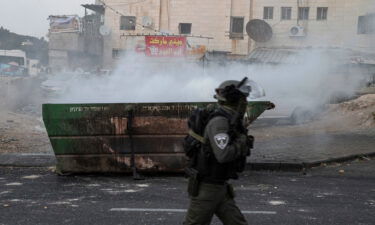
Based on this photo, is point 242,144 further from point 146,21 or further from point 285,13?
point 146,21

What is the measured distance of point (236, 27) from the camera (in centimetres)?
3169

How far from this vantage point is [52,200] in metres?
5.96

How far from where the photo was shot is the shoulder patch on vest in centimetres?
334

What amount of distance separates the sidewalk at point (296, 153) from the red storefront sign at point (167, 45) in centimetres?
1585

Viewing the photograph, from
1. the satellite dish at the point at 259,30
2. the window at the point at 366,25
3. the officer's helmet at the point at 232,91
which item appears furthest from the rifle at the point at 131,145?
the satellite dish at the point at 259,30

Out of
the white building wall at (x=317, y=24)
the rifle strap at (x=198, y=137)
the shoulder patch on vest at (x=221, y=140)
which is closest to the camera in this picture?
the shoulder patch on vest at (x=221, y=140)

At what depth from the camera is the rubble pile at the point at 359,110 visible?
13.3 m

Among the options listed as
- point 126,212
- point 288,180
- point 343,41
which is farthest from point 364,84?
point 343,41

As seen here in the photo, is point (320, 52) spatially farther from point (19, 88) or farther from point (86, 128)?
point (19, 88)

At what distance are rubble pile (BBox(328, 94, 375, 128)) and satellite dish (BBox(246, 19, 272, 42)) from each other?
45.4 ft

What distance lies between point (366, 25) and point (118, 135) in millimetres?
21096

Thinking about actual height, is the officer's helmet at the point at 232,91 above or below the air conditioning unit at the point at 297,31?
below

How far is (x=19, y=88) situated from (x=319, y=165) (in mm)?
21872

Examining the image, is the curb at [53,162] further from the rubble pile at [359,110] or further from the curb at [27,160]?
the rubble pile at [359,110]
